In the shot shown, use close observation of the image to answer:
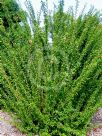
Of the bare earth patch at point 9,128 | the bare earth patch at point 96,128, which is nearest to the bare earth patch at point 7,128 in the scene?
the bare earth patch at point 9,128

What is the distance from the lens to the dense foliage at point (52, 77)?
4.52 meters

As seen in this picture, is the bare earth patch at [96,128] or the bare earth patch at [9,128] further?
the bare earth patch at [96,128]

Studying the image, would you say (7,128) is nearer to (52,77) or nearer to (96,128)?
(52,77)

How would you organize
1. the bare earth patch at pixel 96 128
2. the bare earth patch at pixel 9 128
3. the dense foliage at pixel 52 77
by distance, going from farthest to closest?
the bare earth patch at pixel 96 128 → the bare earth patch at pixel 9 128 → the dense foliage at pixel 52 77

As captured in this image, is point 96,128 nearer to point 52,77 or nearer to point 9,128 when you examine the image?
point 52,77

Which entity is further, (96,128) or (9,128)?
(96,128)

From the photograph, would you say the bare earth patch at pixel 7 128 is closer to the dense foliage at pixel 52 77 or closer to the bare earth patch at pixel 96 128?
the dense foliage at pixel 52 77

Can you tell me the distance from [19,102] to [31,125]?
32cm

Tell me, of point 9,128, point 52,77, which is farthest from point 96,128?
point 9,128

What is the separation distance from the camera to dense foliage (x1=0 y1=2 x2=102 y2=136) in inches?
178

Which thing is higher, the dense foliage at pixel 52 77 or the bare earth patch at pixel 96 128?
the dense foliage at pixel 52 77

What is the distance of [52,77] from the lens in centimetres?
463

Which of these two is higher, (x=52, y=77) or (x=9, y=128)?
(x=52, y=77)

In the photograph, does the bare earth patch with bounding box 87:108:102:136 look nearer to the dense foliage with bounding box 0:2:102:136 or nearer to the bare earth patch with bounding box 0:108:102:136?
the bare earth patch with bounding box 0:108:102:136
